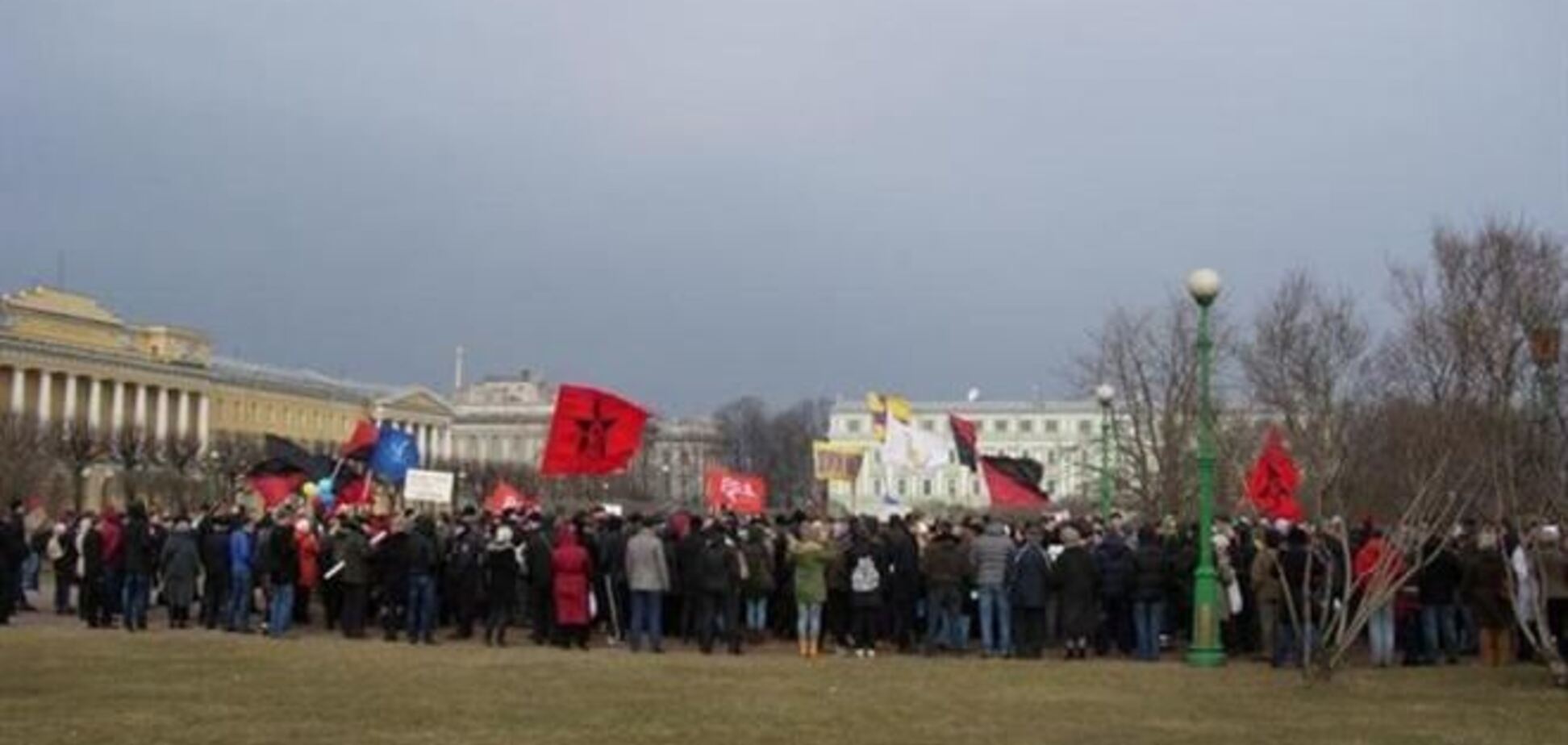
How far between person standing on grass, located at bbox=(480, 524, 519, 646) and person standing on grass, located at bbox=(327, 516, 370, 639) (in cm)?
169

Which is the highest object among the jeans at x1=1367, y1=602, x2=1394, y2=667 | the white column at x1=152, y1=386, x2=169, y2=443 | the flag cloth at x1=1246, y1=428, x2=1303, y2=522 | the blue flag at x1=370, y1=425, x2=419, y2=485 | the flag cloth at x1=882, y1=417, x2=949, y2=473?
the white column at x1=152, y1=386, x2=169, y2=443

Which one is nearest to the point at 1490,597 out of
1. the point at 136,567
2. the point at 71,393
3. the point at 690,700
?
the point at 690,700

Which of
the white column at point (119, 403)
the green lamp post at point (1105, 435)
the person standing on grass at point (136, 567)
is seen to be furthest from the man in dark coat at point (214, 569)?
the white column at point (119, 403)

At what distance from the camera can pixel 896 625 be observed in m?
28.7

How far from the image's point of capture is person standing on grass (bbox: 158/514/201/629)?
2927 cm

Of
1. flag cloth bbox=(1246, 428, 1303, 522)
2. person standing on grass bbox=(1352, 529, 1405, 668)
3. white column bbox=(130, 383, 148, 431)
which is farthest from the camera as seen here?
white column bbox=(130, 383, 148, 431)

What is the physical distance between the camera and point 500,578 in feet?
92.0

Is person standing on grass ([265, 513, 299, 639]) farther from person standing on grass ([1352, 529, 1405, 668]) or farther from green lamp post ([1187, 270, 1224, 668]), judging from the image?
person standing on grass ([1352, 529, 1405, 668])

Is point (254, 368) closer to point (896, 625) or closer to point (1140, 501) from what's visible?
point (1140, 501)

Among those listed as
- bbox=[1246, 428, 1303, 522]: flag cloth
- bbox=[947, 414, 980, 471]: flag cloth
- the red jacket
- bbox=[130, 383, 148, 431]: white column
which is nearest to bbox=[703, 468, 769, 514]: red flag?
bbox=[947, 414, 980, 471]: flag cloth

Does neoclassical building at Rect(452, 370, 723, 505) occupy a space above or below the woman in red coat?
above

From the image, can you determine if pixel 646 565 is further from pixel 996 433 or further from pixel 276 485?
pixel 996 433

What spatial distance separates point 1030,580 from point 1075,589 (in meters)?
0.60

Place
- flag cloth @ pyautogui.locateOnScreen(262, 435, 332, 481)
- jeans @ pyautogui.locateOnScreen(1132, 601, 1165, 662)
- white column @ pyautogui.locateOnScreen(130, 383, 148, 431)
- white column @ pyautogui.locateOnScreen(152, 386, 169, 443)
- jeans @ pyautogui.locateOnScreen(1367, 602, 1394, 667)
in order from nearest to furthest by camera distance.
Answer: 1. jeans @ pyautogui.locateOnScreen(1367, 602, 1394, 667)
2. jeans @ pyautogui.locateOnScreen(1132, 601, 1165, 662)
3. flag cloth @ pyautogui.locateOnScreen(262, 435, 332, 481)
4. white column @ pyautogui.locateOnScreen(130, 383, 148, 431)
5. white column @ pyautogui.locateOnScreen(152, 386, 169, 443)
